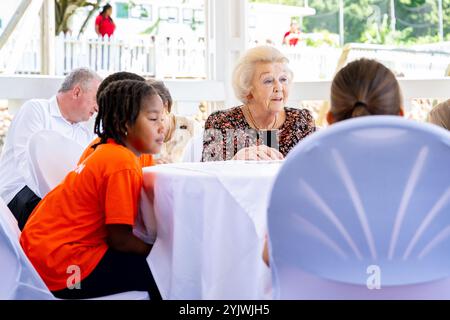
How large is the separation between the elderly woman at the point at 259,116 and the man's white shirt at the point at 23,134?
0.77m

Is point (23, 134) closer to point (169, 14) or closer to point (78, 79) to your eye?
point (78, 79)

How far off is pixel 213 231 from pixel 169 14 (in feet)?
51.5

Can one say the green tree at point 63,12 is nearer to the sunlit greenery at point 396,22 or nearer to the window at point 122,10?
the window at point 122,10

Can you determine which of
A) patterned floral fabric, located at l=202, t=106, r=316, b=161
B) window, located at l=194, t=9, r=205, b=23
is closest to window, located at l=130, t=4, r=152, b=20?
window, located at l=194, t=9, r=205, b=23

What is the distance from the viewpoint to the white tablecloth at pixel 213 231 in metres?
1.59

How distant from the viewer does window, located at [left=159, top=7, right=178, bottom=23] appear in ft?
55.6

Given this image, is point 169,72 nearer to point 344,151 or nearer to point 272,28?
point 272,28

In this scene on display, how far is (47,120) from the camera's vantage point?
3459 millimetres

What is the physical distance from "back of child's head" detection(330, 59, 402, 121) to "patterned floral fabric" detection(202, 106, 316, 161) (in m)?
1.22

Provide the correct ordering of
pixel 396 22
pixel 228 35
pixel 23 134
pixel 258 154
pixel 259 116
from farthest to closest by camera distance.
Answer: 1. pixel 396 22
2. pixel 228 35
3. pixel 23 134
4. pixel 259 116
5. pixel 258 154

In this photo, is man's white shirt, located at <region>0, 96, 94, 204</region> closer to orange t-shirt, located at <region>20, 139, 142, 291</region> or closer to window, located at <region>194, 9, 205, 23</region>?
orange t-shirt, located at <region>20, 139, 142, 291</region>

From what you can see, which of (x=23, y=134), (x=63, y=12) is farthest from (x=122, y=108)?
(x=63, y=12)

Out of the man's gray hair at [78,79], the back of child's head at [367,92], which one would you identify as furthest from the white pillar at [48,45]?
the back of child's head at [367,92]
